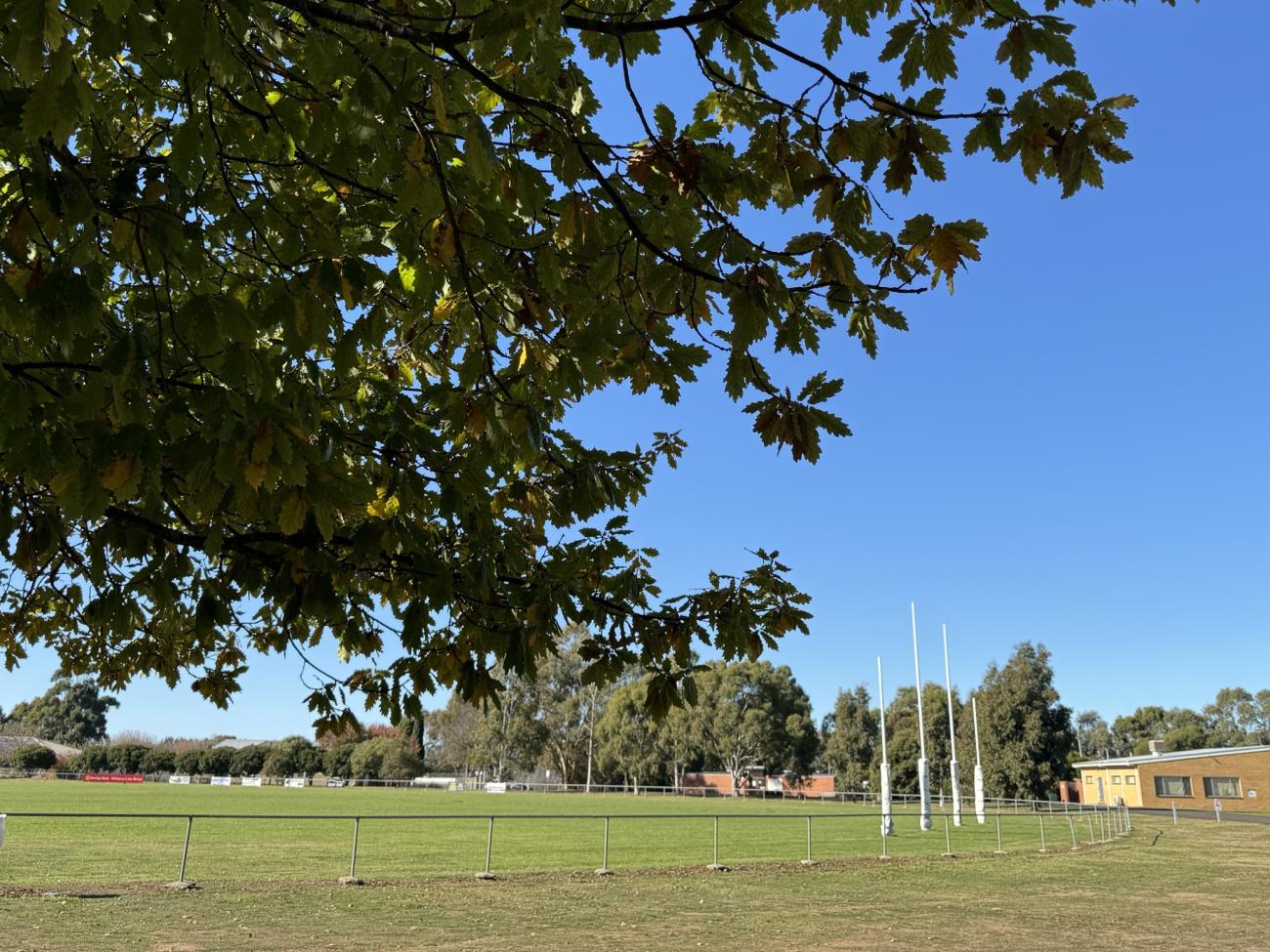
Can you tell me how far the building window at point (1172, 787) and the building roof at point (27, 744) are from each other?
3984 inches

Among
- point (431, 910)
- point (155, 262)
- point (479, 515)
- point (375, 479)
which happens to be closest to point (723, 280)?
point (155, 262)

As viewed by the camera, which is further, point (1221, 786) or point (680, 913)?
point (1221, 786)

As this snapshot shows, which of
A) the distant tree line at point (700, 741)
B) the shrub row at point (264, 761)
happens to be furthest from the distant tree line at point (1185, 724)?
the shrub row at point (264, 761)

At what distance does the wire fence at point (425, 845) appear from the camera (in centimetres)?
1592

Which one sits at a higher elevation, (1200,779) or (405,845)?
(1200,779)

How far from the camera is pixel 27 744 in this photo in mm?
93938

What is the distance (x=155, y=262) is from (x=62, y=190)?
334 millimetres

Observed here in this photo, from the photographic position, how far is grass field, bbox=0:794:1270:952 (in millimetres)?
10195

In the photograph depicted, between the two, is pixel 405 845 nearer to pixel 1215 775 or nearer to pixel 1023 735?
pixel 1023 735

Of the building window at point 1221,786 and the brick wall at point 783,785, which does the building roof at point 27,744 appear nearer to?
the brick wall at point 783,785

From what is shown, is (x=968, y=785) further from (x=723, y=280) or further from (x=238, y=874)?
(x=723, y=280)

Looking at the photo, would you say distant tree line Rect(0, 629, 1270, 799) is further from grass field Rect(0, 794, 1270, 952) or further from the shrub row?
grass field Rect(0, 794, 1270, 952)

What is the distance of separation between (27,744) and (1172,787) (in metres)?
105

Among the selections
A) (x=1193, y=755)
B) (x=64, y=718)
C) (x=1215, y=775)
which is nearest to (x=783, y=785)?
(x=1193, y=755)
